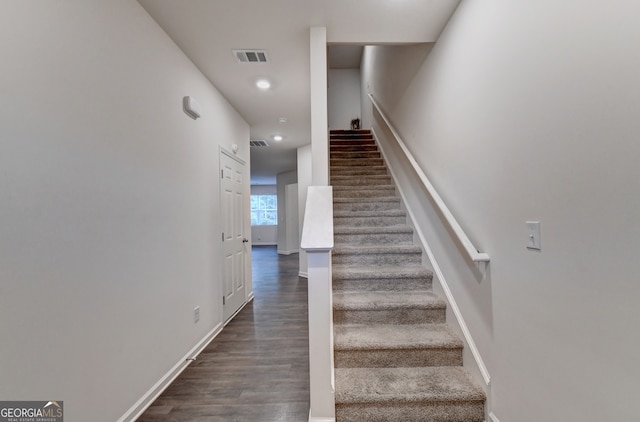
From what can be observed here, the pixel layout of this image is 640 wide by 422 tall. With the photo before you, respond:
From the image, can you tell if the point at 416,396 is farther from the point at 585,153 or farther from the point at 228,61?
the point at 228,61

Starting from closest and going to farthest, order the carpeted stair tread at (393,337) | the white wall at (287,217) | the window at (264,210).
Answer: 1. the carpeted stair tread at (393,337)
2. the white wall at (287,217)
3. the window at (264,210)

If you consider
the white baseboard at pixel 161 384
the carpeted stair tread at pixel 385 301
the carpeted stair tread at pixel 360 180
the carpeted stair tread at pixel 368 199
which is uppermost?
the carpeted stair tread at pixel 360 180

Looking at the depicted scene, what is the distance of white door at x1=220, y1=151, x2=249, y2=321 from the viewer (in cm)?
331

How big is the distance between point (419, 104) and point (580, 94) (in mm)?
1721

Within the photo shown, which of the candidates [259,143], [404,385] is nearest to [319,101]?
[404,385]

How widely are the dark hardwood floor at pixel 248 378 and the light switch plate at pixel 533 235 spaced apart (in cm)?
160

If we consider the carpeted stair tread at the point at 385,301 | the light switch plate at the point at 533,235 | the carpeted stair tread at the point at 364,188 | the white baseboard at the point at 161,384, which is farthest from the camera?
the carpeted stair tread at the point at 364,188

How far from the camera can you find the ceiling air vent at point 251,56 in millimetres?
2424

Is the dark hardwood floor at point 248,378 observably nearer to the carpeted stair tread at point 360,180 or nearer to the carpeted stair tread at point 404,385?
the carpeted stair tread at point 404,385

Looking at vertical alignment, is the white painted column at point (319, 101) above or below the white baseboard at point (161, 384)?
above

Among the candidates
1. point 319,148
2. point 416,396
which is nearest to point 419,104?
point 319,148

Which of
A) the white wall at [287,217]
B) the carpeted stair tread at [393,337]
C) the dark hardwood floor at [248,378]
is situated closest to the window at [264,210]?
the white wall at [287,217]

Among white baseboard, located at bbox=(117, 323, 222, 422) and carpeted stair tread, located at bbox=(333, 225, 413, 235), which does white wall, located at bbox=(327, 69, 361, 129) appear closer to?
carpeted stair tread, located at bbox=(333, 225, 413, 235)

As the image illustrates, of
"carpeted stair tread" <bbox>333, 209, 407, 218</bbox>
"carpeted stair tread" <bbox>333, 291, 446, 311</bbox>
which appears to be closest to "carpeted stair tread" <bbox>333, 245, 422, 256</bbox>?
"carpeted stair tread" <bbox>333, 291, 446, 311</bbox>
